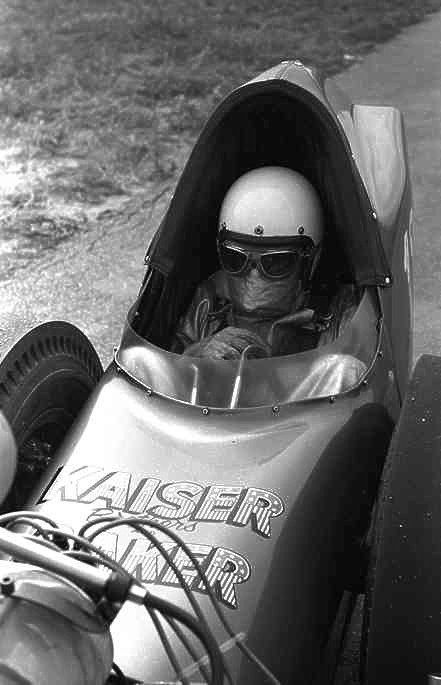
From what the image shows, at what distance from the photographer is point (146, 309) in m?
3.33

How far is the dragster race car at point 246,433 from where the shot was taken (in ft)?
7.25

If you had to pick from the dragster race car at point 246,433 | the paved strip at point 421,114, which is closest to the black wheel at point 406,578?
the dragster race car at point 246,433

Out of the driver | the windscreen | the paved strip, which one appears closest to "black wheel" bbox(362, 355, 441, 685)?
the windscreen

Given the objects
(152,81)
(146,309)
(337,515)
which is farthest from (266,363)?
(152,81)

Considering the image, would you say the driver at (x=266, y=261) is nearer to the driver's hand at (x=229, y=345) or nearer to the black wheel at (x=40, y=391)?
the driver's hand at (x=229, y=345)

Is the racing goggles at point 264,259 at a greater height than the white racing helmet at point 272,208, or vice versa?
the white racing helmet at point 272,208

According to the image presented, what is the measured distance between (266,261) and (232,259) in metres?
0.13

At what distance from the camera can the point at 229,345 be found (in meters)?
3.10

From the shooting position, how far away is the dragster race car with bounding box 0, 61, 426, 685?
221cm

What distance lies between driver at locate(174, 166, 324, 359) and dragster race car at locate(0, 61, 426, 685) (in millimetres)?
105

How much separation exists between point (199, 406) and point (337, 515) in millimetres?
486

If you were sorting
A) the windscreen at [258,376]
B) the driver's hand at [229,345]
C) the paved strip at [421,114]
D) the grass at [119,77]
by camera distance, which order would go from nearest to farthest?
the windscreen at [258,376]
the driver's hand at [229,345]
the paved strip at [421,114]
the grass at [119,77]

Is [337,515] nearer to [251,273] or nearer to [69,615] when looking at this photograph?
[251,273]

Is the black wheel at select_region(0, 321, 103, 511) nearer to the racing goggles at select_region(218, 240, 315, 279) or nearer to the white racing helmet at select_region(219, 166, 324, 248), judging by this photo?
the racing goggles at select_region(218, 240, 315, 279)
